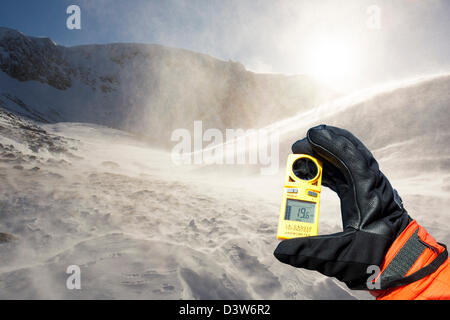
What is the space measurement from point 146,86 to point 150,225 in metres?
44.8

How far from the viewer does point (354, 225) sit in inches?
65.5

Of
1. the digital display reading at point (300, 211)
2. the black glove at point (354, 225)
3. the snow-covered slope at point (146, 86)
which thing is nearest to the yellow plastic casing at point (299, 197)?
the digital display reading at point (300, 211)

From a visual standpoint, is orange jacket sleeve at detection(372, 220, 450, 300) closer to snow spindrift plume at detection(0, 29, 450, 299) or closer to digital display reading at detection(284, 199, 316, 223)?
digital display reading at detection(284, 199, 316, 223)

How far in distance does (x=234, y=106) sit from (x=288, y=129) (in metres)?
31.7

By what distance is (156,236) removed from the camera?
3.51 meters

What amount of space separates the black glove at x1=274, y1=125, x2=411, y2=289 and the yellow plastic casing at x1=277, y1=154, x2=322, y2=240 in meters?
0.22

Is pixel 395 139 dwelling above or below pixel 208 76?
below

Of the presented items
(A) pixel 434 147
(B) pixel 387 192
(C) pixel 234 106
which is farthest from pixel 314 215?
(C) pixel 234 106

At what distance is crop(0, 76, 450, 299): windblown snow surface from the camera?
8.53 feet

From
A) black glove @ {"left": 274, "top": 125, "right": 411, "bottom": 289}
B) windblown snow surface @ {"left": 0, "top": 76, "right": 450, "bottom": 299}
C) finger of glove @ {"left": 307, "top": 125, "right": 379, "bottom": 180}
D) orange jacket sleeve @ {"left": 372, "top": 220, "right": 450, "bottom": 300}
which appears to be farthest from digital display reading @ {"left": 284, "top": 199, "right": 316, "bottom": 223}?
windblown snow surface @ {"left": 0, "top": 76, "right": 450, "bottom": 299}

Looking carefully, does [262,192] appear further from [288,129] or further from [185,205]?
[288,129]

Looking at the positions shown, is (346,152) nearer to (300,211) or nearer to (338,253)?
(300,211)

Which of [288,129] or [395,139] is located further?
[288,129]

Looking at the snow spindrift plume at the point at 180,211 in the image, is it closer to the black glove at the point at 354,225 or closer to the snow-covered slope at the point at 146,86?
the black glove at the point at 354,225
